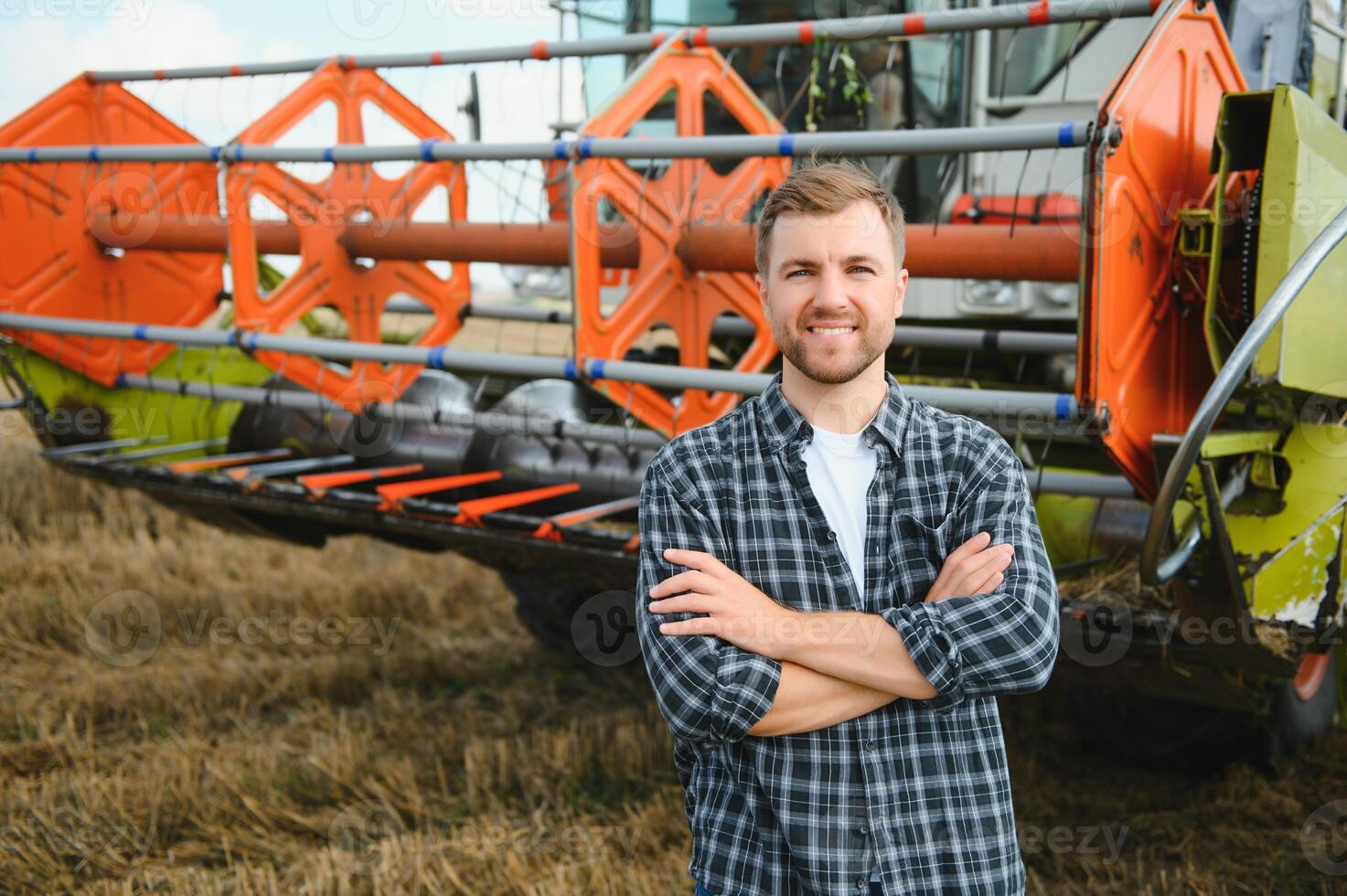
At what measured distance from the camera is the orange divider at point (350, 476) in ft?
12.0

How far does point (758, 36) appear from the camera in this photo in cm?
380

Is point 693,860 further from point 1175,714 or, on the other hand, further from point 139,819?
point 1175,714

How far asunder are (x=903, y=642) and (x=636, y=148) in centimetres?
199

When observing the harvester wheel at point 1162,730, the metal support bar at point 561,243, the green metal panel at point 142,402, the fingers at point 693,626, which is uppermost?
the metal support bar at point 561,243

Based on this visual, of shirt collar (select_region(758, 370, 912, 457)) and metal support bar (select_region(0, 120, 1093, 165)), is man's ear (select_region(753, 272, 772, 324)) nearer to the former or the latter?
shirt collar (select_region(758, 370, 912, 457))

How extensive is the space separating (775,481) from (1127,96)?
1.47 meters

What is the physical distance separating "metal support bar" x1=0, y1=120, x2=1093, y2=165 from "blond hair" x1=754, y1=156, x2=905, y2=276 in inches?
44.9

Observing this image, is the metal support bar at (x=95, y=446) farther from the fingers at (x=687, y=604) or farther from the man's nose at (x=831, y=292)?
the man's nose at (x=831, y=292)

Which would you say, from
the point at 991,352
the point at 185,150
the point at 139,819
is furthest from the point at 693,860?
the point at 991,352

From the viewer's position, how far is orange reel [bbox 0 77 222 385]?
4.60m

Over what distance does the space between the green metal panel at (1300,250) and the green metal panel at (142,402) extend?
357 centimetres

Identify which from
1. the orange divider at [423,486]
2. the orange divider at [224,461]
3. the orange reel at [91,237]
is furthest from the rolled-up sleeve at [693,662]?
the orange reel at [91,237]

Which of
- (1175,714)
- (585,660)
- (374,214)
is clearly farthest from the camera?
(585,660)

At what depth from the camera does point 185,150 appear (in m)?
3.90
